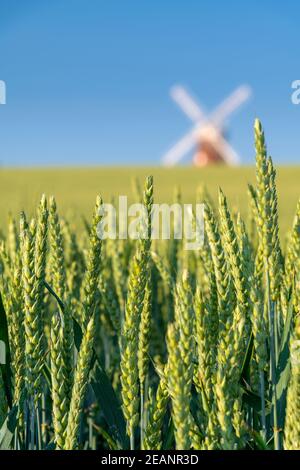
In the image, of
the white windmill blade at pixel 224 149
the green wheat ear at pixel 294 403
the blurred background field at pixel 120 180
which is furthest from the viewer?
the white windmill blade at pixel 224 149

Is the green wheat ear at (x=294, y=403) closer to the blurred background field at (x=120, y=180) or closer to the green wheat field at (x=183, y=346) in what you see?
the green wheat field at (x=183, y=346)

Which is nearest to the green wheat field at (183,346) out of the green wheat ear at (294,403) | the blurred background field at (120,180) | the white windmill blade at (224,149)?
the green wheat ear at (294,403)

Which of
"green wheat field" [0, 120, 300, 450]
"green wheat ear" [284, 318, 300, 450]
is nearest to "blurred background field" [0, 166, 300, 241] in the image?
"green wheat field" [0, 120, 300, 450]

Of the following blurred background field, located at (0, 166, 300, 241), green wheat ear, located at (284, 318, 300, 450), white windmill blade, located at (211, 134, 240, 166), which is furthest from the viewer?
white windmill blade, located at (211, 134, 240, 166)

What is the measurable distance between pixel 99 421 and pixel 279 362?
930mm

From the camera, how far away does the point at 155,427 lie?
804mm

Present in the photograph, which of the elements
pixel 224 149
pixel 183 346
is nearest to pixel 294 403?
pixel 183 346

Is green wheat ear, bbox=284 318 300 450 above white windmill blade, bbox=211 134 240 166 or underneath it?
underneath

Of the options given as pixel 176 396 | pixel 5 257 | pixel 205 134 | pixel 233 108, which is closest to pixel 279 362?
pixel 176 396

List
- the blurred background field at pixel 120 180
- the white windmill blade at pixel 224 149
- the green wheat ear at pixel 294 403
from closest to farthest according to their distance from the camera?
the green wheat ear at pixel 294 403 → the blurred background field at pixel 120 180 → the white windmill blade at pixel 224 149

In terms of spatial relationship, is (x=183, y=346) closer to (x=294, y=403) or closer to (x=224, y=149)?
(x=294, y=403)

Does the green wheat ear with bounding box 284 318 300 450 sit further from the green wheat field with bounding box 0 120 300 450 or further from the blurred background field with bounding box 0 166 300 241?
the blurred background field with bounding box 0 166 300 241

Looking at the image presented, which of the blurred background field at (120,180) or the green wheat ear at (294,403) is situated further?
the blurred background field at (120,180)
